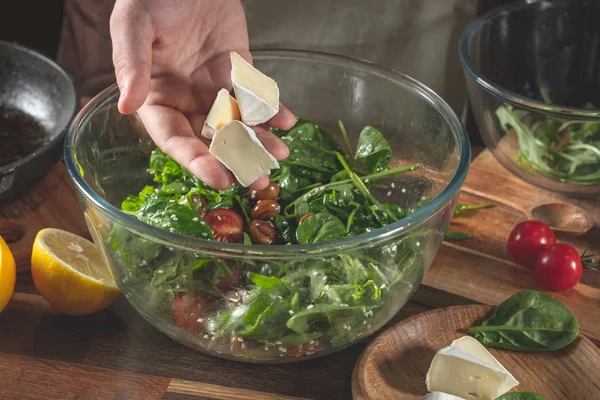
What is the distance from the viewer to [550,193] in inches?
68.0

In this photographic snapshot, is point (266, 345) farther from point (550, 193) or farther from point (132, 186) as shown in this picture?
point (550, 193)

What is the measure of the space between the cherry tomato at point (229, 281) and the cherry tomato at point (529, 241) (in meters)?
0.62

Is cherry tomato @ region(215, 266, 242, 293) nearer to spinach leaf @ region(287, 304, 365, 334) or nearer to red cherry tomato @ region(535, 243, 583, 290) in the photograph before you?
spinach leaf @ region(287, 304, 365, 334)

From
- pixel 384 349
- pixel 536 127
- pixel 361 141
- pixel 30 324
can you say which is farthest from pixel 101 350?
pixel 536 127

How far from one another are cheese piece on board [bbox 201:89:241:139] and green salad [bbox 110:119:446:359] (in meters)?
0.10

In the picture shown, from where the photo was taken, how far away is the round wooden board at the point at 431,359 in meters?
1.19

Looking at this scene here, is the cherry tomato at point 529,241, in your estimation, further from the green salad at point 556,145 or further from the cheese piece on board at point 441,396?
the cheese piece on board at point 441,396

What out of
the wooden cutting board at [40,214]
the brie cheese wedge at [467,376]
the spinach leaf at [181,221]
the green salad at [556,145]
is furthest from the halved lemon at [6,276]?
the green salad at [556,145]

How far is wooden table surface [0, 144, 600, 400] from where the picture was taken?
122 cm

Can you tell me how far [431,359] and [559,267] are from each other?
0.32 meters

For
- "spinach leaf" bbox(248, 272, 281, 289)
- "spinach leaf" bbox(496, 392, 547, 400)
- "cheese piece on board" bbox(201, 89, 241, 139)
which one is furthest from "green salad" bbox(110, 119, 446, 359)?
"spinach leaf" bbox(496, 392, 547, 400)

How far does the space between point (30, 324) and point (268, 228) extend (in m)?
0.43

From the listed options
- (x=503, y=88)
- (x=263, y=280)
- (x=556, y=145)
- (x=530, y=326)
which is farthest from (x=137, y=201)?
(x=556, y=145)

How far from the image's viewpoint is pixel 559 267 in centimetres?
140
